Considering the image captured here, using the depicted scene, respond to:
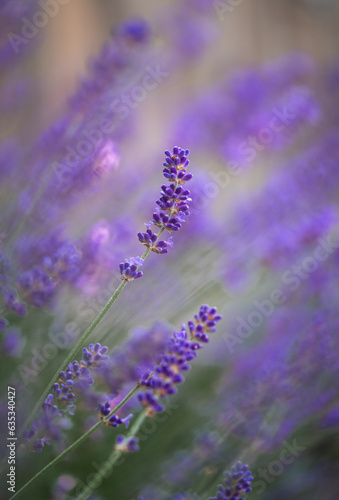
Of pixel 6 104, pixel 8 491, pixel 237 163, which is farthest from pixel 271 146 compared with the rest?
pixel 8 491

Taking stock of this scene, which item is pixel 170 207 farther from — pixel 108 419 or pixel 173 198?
pixel 108 419

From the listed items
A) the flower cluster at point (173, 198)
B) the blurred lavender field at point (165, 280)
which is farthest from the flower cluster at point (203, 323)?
the flower cluster at point (173, 198)

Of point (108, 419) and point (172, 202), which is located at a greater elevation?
point (172, 202)

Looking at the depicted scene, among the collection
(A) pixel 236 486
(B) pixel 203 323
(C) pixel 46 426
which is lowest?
(C) pixel 46 426

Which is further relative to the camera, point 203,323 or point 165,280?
point 165,280

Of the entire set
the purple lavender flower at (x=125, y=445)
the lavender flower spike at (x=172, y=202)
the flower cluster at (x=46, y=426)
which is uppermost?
the lavender flower spike at (x=172, y=202)

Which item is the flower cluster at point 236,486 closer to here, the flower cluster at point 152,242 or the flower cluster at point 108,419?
the flower cluster at point 108,419

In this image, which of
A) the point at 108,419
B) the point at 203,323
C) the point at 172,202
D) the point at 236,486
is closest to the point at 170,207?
the point at 172,202

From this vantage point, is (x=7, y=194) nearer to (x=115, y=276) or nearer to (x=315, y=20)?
(x=115, y=276)
